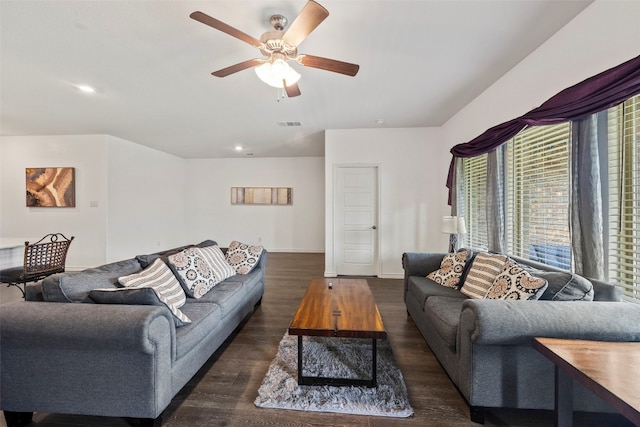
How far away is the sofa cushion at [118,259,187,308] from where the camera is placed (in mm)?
1774

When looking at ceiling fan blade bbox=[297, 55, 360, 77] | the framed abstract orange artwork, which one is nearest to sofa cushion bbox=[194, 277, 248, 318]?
ceiling fan blade bbox=[297, 55, 360, 77]

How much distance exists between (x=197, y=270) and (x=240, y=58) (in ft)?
6.72

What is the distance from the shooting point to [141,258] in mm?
2193

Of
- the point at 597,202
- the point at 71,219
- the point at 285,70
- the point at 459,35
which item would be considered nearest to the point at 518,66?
the point at 459,35

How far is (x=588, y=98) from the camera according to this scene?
1.65 m

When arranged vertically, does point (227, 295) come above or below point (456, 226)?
below

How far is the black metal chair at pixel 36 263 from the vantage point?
9.57 feet

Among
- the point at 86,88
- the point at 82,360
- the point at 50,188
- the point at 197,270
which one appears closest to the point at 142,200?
the point at 50,188

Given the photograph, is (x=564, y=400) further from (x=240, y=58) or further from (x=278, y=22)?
(x=240, y=58)

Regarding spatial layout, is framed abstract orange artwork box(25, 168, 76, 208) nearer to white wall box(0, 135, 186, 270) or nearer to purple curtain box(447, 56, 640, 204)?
white wall box(0, 135, 186, 270)

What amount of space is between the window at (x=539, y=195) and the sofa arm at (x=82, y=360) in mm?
3067

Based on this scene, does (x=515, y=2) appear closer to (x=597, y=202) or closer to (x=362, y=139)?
(x=597, y=202)

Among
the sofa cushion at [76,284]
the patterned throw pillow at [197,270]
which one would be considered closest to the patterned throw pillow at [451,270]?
the patterned throw pillow at [197,270]

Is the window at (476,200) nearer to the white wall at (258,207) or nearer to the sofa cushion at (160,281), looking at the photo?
the sofa cushion at (160,281)
